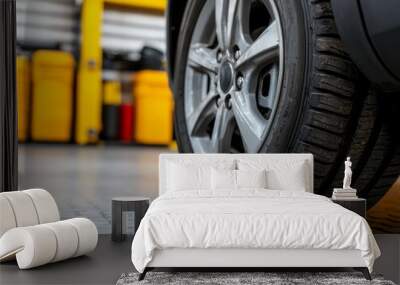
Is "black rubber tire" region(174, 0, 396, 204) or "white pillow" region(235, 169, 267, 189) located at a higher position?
"black rubber tire" region(174, 0, 396, 204)

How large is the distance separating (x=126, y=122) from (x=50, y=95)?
1359 mm

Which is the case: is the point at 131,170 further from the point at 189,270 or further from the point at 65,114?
the point at 65,114

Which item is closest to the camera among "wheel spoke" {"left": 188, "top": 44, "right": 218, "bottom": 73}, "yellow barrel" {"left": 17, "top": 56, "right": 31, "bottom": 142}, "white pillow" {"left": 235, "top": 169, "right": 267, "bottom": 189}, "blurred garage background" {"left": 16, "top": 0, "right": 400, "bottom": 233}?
"white pillow" {"left": 235, "top": 169, "right": 267, "bottom": 189}

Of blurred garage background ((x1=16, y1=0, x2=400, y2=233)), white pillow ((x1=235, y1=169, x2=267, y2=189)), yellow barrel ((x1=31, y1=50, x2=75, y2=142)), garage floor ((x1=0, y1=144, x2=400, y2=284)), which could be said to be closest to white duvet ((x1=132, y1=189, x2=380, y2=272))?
garage floor ((x1=0, y1=144, x2=400, y2=284))

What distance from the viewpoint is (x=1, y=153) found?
2.57 meters

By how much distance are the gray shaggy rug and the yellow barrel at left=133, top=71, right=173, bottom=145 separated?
7.40 metres

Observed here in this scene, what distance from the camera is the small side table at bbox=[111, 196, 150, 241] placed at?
2374mm

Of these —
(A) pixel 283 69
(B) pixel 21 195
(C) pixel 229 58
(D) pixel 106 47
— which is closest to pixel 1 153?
(B) pixel 21 195

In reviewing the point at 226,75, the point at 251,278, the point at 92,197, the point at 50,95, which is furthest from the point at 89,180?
the point at 50,95

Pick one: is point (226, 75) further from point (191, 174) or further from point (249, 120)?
point (191, 174)

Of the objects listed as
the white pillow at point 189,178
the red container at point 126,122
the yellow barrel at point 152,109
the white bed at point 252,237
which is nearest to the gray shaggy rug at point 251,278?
the white bed at point 252,237

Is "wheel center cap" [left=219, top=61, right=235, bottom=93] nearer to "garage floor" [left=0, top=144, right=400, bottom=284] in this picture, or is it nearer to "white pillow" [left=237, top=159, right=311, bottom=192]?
"white pillow" [left=237, top=159, right=311, bottom=192]

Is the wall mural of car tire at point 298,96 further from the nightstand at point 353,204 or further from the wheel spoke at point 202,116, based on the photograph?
the nightstand at point 353,204

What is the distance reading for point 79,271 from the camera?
189 cm
